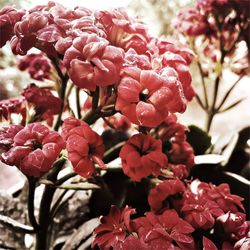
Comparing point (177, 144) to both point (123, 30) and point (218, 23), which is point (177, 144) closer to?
point (123, 30)

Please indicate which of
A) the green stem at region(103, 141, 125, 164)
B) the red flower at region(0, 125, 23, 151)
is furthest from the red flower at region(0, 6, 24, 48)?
the green stem at region(103, 141, 125, 164)

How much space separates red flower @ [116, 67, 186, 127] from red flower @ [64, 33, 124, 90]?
16mm

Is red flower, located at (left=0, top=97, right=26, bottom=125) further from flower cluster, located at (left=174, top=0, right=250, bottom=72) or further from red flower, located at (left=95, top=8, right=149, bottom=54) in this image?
flower cluster, located at (left=174, top=0, right=250, bottom=72)

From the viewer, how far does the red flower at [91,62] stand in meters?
0.38

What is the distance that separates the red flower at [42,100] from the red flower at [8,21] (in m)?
0.08

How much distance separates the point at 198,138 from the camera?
68 cm

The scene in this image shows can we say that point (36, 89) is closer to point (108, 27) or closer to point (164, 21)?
point (108, 27)

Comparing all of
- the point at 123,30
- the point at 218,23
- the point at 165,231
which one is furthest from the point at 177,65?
the point at 218,23

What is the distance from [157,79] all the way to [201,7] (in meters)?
0.40

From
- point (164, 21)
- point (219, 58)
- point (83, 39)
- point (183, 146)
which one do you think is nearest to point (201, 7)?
point (219, 58)

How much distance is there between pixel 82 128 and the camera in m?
0.43

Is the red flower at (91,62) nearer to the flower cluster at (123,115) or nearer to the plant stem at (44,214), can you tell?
the flower cluster at (123,115)

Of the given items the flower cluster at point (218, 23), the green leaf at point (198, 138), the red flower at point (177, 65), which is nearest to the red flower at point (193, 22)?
the flower cluster at point (218, 23)

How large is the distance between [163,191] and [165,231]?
77 millimetres
